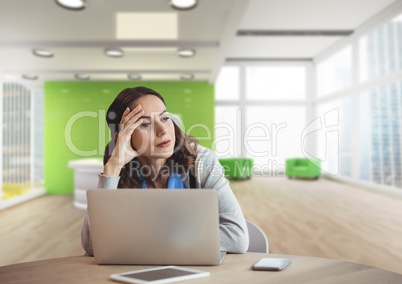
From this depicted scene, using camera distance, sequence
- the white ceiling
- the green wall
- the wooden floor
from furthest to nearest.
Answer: the green wall → the white ceiling → the wooden floor

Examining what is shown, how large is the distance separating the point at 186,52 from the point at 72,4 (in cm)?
213

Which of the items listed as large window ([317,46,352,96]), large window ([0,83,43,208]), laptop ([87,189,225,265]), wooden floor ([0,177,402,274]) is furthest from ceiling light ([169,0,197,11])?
large window ([317,46,352,96])

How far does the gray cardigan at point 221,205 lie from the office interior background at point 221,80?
2818 millimetres

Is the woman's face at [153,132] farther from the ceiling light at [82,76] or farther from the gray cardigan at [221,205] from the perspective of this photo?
the ceiling light at [82,76]

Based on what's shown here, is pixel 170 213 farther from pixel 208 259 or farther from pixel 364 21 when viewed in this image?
pixel 364 21

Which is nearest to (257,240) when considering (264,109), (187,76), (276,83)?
(187,76)

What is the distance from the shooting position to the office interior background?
496 centimetres

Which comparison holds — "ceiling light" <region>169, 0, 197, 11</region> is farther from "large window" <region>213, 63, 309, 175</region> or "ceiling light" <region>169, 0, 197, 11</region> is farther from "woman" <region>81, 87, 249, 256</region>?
"large window" <region>213, 63, 309, 175</region>

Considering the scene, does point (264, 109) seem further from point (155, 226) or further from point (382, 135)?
point (155, 226)

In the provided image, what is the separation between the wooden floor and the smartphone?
2423mm

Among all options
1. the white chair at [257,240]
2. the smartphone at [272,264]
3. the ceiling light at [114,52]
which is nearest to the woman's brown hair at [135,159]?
Answer: the white chair at [257,240]

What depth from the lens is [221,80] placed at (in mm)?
11445

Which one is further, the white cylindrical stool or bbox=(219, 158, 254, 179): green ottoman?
bbox=(219, 158, 254, 179): green ottoman

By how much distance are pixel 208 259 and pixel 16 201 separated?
22.2 ft
